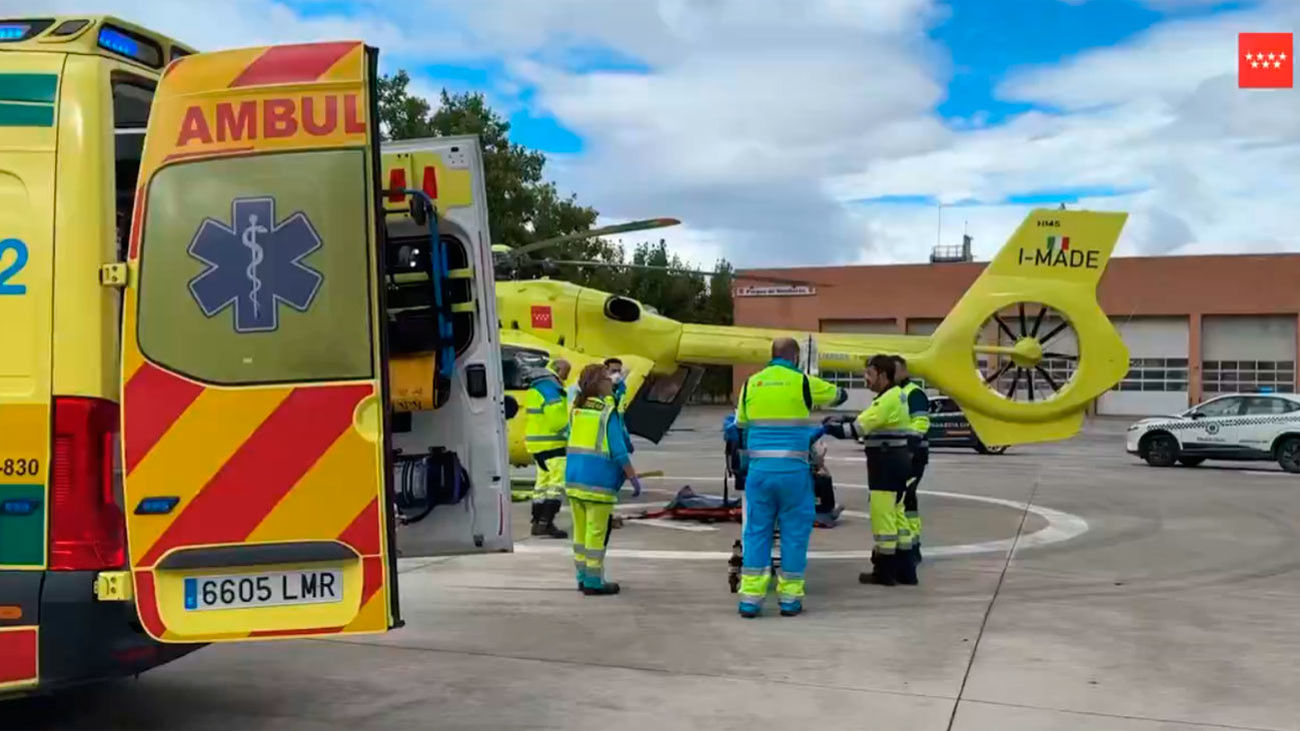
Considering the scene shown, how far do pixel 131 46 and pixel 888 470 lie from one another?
6325 mm

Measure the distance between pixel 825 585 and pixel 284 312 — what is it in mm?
6045

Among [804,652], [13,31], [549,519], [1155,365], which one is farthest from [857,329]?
[13,31]

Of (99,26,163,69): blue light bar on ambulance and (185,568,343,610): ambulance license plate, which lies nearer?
(185,568,343,610): ambulance license plate

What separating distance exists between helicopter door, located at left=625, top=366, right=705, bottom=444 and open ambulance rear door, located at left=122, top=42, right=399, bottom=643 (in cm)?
1193

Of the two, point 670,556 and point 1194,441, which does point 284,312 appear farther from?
point 1194,441

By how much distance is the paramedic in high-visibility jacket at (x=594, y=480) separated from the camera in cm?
875

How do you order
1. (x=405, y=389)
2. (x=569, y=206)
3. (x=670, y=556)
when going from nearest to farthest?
(x=405, y=389), (x=670, y=556), (x=569, y=206)

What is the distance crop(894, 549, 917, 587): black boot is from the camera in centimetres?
923

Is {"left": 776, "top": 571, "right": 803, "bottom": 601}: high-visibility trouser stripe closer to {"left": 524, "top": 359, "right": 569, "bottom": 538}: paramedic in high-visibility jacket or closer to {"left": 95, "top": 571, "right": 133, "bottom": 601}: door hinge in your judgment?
{"left": 524, "top": 359, "right": 569, "bottom": 538}: paramedic in high-visibility jacket

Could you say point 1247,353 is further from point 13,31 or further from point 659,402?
point 13,31

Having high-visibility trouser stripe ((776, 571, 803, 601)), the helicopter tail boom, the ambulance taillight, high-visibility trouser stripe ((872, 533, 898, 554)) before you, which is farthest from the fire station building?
the ambulance taillight

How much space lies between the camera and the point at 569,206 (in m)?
54.0

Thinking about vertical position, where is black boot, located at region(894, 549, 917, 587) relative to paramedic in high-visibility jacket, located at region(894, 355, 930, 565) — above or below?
below

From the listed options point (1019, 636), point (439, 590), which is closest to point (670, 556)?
point (439, 590)
